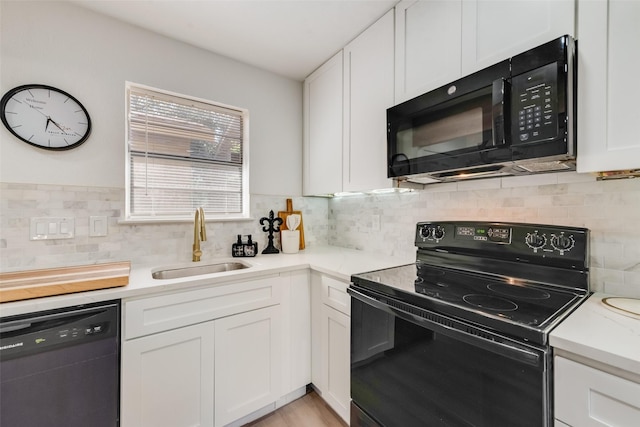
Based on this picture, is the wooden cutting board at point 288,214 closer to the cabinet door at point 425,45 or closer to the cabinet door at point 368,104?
the cabinet door at point 368,104

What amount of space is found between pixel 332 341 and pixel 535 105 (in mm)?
1462

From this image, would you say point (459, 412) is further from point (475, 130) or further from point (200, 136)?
point (200, 136)

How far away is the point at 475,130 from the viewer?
3.69ft

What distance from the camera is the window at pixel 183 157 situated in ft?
5.75

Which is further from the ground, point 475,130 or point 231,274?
point 475,130

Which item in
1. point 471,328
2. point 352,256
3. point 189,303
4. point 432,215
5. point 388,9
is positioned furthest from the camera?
point 352,256

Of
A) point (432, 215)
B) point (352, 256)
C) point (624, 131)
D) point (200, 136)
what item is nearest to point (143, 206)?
point (200, 136)

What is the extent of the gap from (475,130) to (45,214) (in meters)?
2.18

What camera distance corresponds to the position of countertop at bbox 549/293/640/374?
0.61m

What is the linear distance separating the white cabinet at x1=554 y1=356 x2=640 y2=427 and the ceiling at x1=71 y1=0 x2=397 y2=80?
183cm

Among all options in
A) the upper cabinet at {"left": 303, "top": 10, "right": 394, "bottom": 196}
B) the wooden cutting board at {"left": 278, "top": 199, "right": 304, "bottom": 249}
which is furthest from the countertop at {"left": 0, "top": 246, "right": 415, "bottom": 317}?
the upper cabinet at {"left": 303, "top": 10, "right": 394, "bottom": 196}

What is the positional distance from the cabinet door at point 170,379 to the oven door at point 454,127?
1.38 metres

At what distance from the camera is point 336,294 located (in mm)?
1534

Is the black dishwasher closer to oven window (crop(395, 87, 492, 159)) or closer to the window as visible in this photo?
the window
